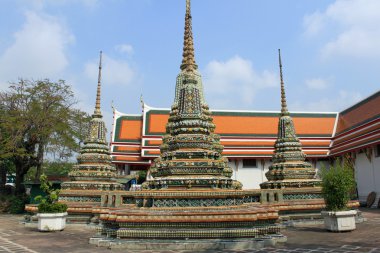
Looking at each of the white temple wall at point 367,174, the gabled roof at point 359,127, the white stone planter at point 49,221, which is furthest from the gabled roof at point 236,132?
the white stone planter at point 49,221

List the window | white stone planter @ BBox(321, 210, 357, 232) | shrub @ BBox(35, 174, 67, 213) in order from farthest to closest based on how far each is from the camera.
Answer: the window, shrub @ BBox(35, 174, 67, 213), white stone planter @ BBox(321, 210, 357, 232)

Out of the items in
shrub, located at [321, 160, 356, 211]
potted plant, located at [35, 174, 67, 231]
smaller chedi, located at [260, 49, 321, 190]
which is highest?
smaller chedi, located at [260, 49, 321, 190]

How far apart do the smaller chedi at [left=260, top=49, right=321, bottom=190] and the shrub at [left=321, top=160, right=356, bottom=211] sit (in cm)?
434

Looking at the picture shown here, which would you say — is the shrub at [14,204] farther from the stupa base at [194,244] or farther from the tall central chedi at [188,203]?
the stupa base at [194,244]

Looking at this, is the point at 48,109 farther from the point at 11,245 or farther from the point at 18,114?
the point at 11,245

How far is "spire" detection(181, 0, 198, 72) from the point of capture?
11552 millimetres

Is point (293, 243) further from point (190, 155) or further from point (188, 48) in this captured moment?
point (188, 48)

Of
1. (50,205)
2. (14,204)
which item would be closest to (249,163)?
(14,204)

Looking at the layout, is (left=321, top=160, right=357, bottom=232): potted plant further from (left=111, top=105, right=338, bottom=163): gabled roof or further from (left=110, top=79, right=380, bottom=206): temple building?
(left=111, top=105, right=338, bottom=163): gabled roof

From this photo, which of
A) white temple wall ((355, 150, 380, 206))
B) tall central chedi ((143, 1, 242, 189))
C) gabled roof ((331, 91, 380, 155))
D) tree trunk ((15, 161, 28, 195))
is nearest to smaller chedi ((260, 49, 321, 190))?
tall central chedi ((143, 1, 242, 189))

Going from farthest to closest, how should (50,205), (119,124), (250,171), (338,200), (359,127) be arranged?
(119,124)
(250,171)
(359,127)
(50,205)
(338,200)

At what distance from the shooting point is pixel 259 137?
29719 mm

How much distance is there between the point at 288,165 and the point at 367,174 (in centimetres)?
1267

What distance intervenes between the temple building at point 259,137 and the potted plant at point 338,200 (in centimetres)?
1609
